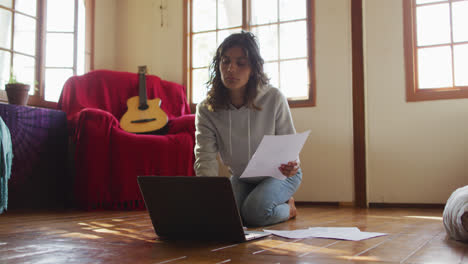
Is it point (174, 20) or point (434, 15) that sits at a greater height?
point (174, 20)

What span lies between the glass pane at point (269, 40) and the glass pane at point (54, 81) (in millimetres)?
1574

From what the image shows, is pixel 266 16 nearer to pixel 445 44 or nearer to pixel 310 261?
pixel 445 44

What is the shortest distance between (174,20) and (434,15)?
206 centimetres

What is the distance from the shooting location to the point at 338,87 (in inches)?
125

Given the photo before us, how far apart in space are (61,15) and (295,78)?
194cm

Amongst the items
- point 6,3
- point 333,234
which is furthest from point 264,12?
point 333,234

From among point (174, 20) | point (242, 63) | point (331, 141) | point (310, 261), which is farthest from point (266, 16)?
point (310, 261)

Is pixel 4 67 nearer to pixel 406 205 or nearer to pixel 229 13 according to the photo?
pixel 229 13

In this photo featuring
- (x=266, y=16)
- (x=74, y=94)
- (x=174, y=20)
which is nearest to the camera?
(x=74, y=94)

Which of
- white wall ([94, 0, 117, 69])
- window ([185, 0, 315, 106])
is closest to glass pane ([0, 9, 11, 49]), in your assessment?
white wall ([94, 0, 117, 69])

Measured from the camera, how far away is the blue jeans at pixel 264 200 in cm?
179

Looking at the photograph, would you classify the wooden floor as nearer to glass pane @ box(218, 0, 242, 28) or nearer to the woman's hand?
the woman's hand

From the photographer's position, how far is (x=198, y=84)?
3.75 m

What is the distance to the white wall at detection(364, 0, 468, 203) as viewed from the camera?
285 centimetres
